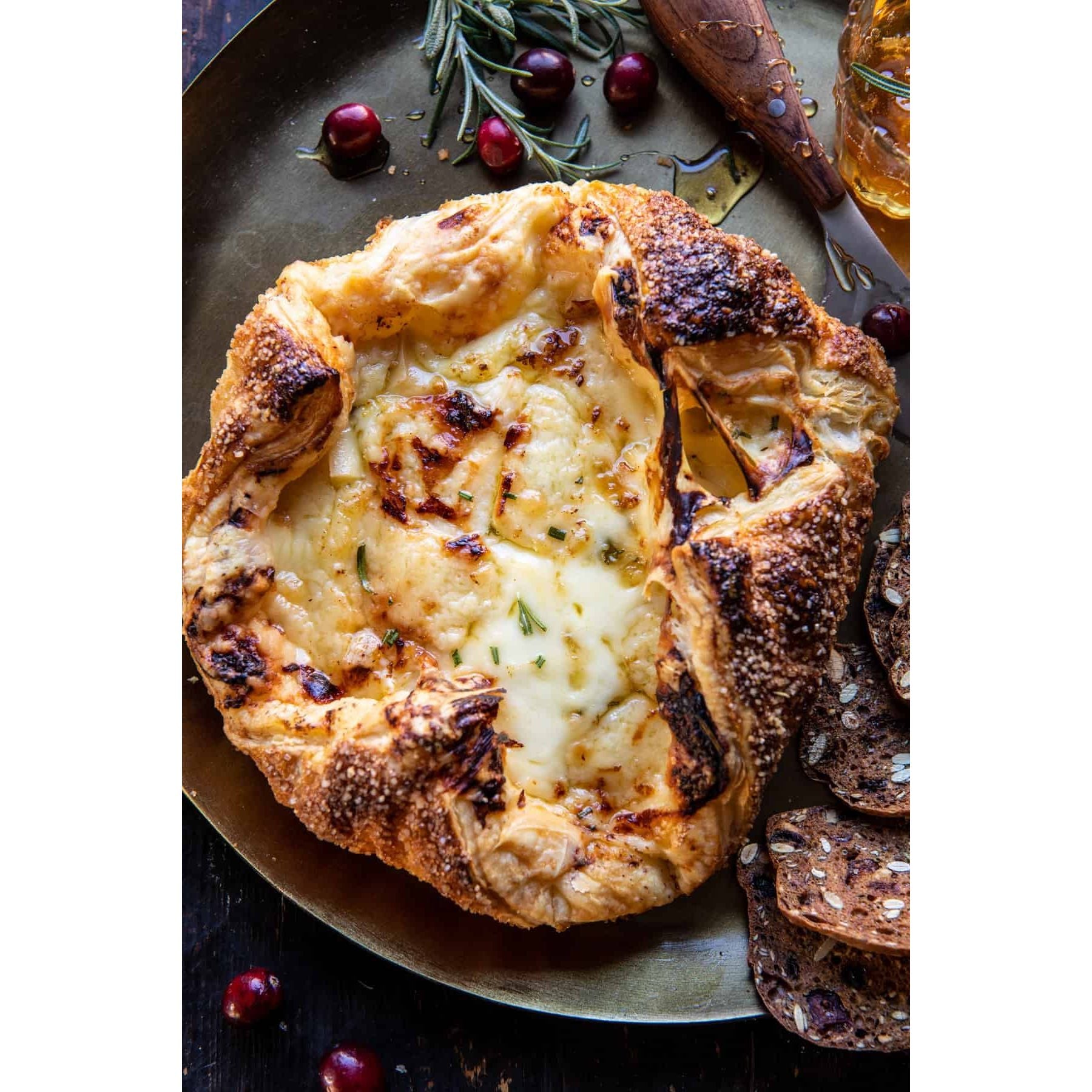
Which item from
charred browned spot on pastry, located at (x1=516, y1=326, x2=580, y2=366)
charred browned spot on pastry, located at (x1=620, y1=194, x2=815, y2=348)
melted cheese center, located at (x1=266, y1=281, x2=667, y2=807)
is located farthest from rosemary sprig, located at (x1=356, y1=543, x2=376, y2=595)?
charred browned spot on pastry, located at (x1=620, y1=194, x2=815, y2=348)

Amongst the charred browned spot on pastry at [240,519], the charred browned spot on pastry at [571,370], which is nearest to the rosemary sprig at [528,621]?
the charred browned spot on pastry at [571,370]

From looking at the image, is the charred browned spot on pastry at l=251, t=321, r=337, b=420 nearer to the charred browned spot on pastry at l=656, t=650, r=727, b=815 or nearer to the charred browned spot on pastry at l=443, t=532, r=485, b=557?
the charred browned spot on pastry at l=443, t=532, r=485, b=557

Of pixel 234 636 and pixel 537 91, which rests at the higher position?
pixel 537 91

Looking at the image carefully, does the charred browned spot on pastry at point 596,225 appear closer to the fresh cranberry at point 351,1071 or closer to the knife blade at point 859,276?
the knife blade at point 859,276

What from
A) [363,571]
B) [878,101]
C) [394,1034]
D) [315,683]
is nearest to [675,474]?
[363,571]

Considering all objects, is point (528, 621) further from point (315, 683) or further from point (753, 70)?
point (753, 70)

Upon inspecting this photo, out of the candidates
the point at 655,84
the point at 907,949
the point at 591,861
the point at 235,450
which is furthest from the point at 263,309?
the point at 907,949

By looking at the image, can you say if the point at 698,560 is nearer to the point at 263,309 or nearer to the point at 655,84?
the point at 263,309

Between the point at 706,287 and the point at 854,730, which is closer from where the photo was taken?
the point at 706,287
